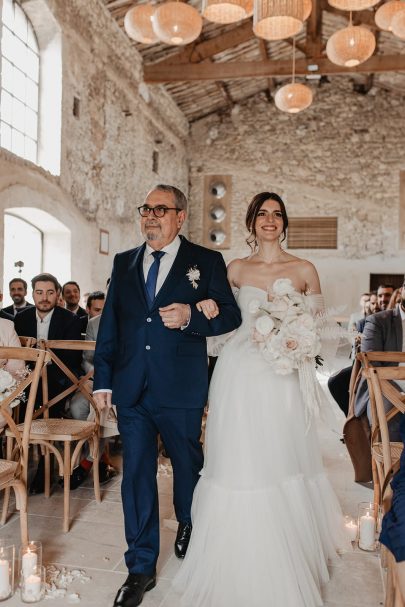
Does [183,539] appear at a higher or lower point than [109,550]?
higher

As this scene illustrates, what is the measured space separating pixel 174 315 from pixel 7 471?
1.12 meters

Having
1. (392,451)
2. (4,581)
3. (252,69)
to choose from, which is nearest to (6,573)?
(4,581)

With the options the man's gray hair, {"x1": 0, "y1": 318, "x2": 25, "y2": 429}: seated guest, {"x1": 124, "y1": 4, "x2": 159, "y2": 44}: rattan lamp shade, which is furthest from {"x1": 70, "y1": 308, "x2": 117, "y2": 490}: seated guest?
{"x1": 124, "y1": 4, "x2": 159, "y2": 44}: rattan lamp shade

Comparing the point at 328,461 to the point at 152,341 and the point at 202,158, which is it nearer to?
the point at 152,341

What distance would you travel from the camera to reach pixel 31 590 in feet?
8.07

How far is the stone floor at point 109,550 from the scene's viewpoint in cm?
255

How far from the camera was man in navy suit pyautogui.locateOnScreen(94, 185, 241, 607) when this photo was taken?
2523 millimetres

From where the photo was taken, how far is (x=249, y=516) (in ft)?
8.06

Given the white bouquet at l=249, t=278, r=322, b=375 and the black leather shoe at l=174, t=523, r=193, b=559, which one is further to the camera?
the black leather shoe at l=174, t=523, r=193, b=559

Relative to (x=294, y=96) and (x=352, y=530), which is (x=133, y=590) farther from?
(x=294, y=96)

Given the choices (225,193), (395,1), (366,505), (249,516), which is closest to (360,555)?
(366,505)

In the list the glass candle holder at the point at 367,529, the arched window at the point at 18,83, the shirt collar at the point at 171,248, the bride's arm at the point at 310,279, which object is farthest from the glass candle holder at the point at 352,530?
the arched window at the point at 18,83

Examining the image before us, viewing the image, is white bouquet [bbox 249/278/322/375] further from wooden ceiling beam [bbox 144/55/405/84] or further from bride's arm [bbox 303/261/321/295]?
wooden ceiling beam [bbox 144/55/405/84]

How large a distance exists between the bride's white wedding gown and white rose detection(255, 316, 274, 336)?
0.21m
